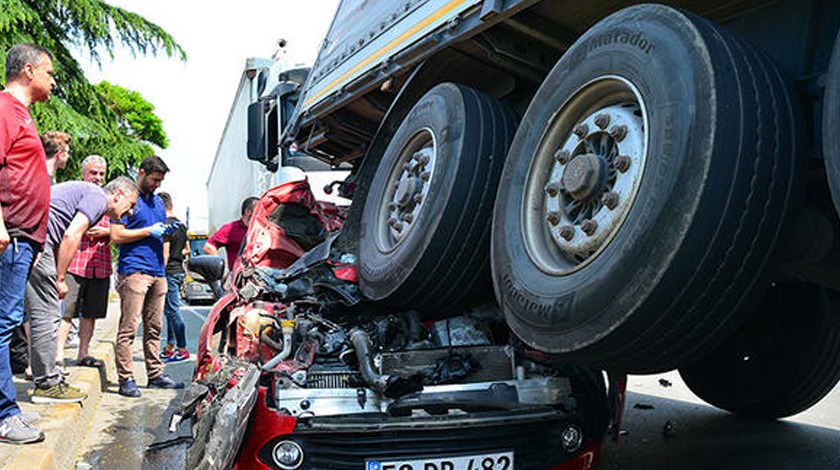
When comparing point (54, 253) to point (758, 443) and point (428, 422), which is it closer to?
point (428, 422)

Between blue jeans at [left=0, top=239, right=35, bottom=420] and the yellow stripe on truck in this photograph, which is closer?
the yellow stripe on truck

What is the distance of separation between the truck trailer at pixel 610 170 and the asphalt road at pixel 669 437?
77 centimetres

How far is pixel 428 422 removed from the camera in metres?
2.38

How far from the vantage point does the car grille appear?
238 cm

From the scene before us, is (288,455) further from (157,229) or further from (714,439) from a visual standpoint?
(157,229)

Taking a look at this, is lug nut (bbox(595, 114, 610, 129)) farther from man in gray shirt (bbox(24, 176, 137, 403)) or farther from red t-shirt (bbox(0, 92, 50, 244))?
man in gray shirt (bbox(24, 176, 137, 403))

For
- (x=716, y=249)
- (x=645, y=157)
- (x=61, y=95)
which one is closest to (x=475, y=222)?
(x=645, y=157)

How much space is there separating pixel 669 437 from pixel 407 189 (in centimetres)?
224

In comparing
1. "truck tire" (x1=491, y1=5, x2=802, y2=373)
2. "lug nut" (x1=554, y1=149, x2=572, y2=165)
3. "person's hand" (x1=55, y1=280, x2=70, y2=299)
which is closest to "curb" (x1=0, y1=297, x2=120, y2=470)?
"person's hand" (x1=55, y1=280, x2=70, y2=299)

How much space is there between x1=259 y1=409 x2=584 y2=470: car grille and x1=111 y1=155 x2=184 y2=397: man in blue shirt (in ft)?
10.4

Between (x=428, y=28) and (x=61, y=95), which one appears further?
(x=61, y=95)

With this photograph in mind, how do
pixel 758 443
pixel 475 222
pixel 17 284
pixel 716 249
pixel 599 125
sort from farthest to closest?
pixel 758 443 < pixel 17 284 < pixel 475 222 < pixel 599 125 < pixel 716 249

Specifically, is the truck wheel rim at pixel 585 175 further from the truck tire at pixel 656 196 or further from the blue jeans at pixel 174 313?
the blue jeans at pixel 174 313

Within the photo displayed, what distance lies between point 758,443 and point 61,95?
35.7 ft
